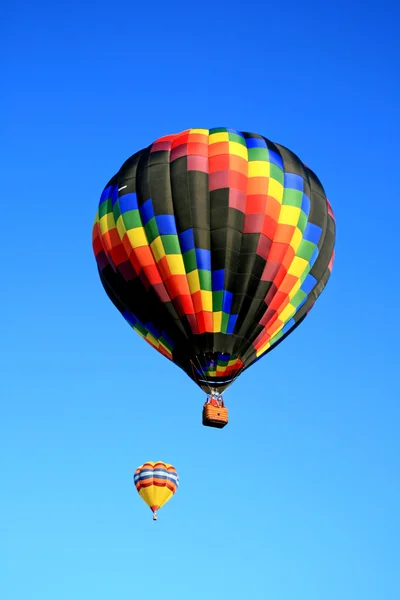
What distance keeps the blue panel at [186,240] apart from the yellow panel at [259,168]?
183cm

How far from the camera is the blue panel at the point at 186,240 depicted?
23728 millimetres

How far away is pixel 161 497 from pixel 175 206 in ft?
27.8

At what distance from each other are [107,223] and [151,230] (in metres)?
1.47

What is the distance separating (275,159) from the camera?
2475 centimetres

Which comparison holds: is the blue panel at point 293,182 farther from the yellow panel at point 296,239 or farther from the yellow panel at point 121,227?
the yellow panel at point 121,227

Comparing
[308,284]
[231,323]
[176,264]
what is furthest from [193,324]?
[308,284]

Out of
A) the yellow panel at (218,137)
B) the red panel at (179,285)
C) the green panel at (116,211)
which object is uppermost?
the yellow panel at (218,137)

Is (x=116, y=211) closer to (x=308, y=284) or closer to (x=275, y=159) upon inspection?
(x=275, y=159)

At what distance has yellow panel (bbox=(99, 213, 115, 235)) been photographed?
25.0m

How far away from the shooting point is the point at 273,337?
24.7 m

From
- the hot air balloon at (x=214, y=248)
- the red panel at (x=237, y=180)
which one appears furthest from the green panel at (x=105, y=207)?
the red panel at (x=237, y=180)

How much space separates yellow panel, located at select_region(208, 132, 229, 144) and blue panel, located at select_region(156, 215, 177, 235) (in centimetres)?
202

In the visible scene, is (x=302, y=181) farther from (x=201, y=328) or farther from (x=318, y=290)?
(x=201, y=328)

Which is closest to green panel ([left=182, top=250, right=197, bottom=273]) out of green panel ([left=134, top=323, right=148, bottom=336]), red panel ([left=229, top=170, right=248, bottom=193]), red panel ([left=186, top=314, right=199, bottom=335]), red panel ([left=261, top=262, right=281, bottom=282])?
red panel ([left=186, top=314, right=199, bottom=335])
